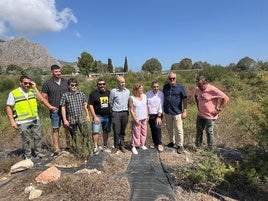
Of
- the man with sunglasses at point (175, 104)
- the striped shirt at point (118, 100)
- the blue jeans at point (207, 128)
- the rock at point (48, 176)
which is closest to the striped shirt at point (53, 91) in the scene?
the striped shirt at point (118, 100)

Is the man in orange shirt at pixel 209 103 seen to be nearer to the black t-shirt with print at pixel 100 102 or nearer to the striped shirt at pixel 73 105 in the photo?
the black t-shirt with print at pixel 100 102

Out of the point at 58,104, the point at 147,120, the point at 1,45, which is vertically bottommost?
the point at 147,120

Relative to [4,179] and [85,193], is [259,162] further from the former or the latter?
[4,179]

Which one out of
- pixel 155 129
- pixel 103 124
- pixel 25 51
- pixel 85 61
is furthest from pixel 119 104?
pixel 25 51

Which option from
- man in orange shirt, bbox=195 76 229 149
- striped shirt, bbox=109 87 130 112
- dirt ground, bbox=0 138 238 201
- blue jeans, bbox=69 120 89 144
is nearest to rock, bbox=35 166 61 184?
dirt ground, bbox=0 138 238 201

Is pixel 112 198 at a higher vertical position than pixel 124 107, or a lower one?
lower

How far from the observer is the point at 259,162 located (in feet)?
13.3

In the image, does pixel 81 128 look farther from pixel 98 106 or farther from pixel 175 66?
pixel 175 66

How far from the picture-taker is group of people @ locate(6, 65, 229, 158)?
4.97m

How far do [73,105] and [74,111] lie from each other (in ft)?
0.38

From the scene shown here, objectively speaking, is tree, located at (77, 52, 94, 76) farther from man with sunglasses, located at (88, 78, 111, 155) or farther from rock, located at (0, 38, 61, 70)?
rock, located at (0, 38, 61, 70)

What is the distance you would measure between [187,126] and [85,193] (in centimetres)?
459

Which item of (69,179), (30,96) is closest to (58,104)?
(30,96)

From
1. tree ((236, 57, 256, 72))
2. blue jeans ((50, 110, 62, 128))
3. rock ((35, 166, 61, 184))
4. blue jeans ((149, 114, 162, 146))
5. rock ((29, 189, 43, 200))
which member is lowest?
rock ((29, 189, 43, 200))
